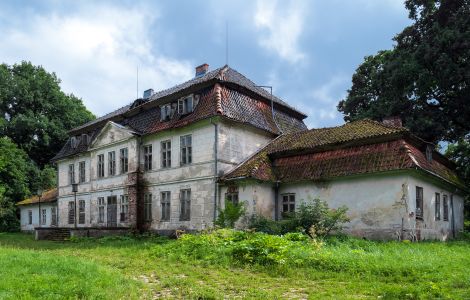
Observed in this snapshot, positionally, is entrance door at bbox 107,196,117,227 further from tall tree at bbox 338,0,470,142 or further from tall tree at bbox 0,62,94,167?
Answer: tall tree at bbox 0,62,94,167

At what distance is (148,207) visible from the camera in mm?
24531

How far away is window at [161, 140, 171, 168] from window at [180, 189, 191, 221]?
196 centimetres

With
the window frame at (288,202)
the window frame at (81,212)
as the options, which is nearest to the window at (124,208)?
the window frame at (81,212)

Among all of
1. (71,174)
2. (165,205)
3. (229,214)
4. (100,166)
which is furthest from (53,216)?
(229,214)

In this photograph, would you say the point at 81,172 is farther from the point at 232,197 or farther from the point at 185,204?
the point at 232,197

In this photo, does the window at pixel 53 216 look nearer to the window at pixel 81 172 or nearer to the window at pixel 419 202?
the window at pixel 81 172

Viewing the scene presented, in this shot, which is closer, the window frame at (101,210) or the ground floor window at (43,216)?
the window frame at (101,210)

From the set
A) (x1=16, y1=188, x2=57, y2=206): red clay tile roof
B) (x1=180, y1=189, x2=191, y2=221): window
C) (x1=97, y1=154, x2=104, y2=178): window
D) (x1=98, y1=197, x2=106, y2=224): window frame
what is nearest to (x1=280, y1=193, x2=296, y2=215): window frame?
(x1=180, y1=189, x2=191, y2=221): window

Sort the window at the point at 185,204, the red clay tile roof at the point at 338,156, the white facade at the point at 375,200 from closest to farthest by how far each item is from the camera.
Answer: the white facade at the point at 375,200, the red clay tile roof at the point at 338,156, the window at the point at 185,204

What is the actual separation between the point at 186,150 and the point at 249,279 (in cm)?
1399

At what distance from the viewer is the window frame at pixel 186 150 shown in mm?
22547

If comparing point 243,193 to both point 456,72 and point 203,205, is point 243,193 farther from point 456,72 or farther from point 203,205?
point 456,72

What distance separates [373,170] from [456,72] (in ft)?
34.5

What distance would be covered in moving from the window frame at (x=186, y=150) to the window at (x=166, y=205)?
2.05 metres
